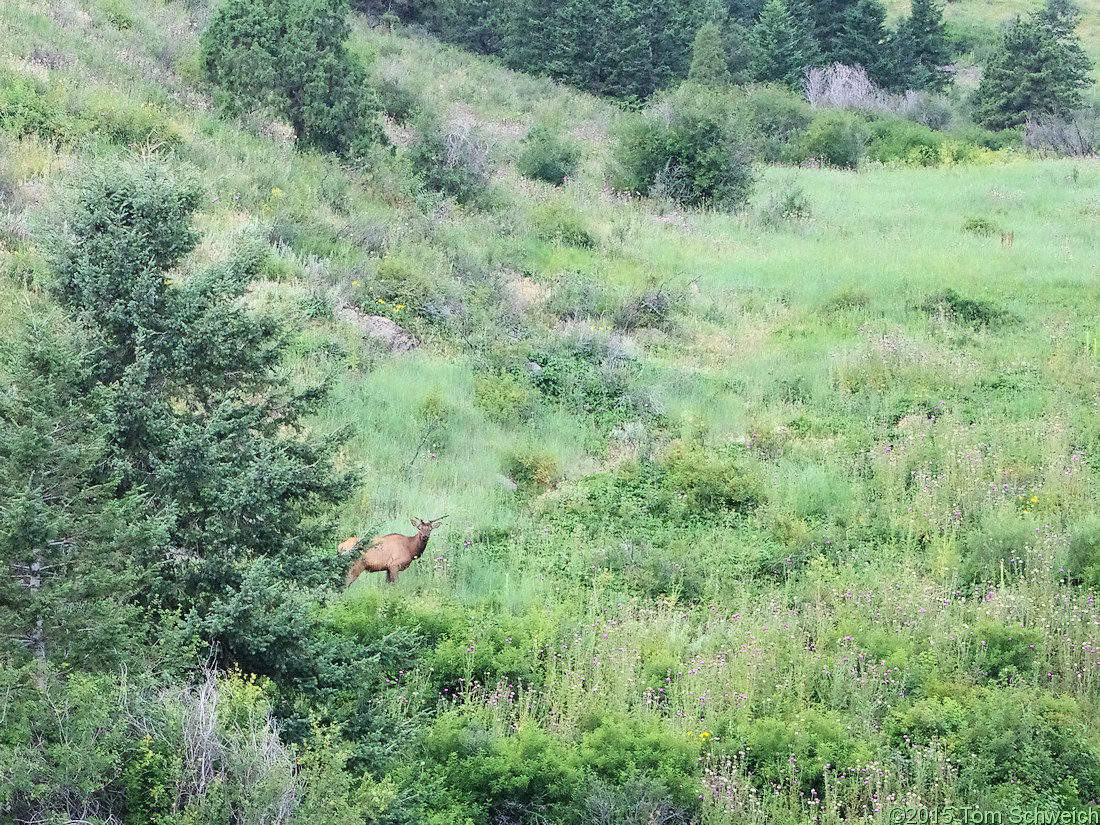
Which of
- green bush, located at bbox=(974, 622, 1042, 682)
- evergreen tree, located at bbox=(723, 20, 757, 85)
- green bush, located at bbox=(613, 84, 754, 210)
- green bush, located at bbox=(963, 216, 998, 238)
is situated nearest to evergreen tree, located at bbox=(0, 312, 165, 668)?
green bush, located at bbox=(974, 622, 1042, 682)

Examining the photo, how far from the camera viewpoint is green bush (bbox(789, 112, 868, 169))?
29109 millimetres

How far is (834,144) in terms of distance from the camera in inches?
1156

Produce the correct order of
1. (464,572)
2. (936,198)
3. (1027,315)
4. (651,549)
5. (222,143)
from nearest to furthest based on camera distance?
1. (464,572)
2. (651,549)
3. (1027,315)
4. (222,143)
5. (936,198)

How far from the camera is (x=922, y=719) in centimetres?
592

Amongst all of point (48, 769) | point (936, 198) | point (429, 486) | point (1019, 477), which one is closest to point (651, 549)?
point (429, 486)

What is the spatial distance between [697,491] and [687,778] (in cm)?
385

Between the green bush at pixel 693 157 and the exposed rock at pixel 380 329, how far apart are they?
1017 centimetres

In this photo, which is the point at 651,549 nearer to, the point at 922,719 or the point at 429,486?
the point at 429,486

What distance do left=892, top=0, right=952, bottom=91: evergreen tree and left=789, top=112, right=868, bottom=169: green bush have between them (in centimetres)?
1168

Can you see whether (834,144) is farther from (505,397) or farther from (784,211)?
(505,397)

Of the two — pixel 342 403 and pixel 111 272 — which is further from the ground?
pixel 111 272

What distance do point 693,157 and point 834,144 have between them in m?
9.82

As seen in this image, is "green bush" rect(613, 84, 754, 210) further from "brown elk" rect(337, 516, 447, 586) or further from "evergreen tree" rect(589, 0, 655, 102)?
"evergreen tree" rect(589, 0, 655, 102)

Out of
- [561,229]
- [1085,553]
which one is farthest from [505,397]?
[561,229]
